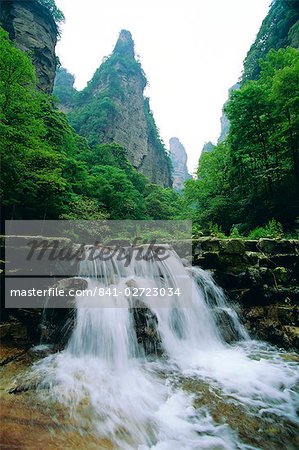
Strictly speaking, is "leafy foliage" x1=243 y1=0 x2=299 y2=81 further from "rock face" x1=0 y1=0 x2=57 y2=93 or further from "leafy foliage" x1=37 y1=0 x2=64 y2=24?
"leafy foliage" x1=37 y1=0 x2=64 y2=24

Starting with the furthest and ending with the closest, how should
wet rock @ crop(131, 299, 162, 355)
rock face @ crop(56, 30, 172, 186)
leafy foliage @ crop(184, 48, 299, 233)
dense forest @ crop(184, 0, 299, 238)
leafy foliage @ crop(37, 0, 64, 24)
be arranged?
rock face @ crop(56, 30, 172, 186) < leafy foliage @ crop(37, 0, 64, 24) < leafy foliage @ crop(184, 48, 299, 233) < dense forest @ crop(184, 0, 299, 238) < wet rock @ crop(131, 299, 162, 355)

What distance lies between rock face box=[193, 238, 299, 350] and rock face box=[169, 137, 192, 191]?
346 feet

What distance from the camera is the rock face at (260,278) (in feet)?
19.8

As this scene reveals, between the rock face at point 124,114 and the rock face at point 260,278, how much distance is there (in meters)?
35.6

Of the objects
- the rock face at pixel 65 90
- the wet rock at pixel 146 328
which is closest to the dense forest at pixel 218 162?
the wet rock at pixel 146 328

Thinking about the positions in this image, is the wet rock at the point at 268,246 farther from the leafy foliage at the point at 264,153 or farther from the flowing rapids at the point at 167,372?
the leafy foliage at the point at 264,153

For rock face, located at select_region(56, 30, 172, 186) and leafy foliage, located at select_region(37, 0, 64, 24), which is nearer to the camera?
leafy foliage, located at select_region(37, 0, 64, 24)

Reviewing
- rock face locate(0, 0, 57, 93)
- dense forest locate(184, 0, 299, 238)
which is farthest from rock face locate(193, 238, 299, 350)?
rock face locate(0, 0, 57, 93)

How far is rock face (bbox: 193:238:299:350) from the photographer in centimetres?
603

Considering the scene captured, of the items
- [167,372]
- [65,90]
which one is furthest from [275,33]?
[65,90]

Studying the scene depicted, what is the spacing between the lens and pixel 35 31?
25.2 meters

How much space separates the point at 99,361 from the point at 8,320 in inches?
77.5

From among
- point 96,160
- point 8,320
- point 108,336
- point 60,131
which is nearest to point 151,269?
point 108,336

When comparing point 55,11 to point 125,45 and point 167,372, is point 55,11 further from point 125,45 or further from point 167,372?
point 167,372
